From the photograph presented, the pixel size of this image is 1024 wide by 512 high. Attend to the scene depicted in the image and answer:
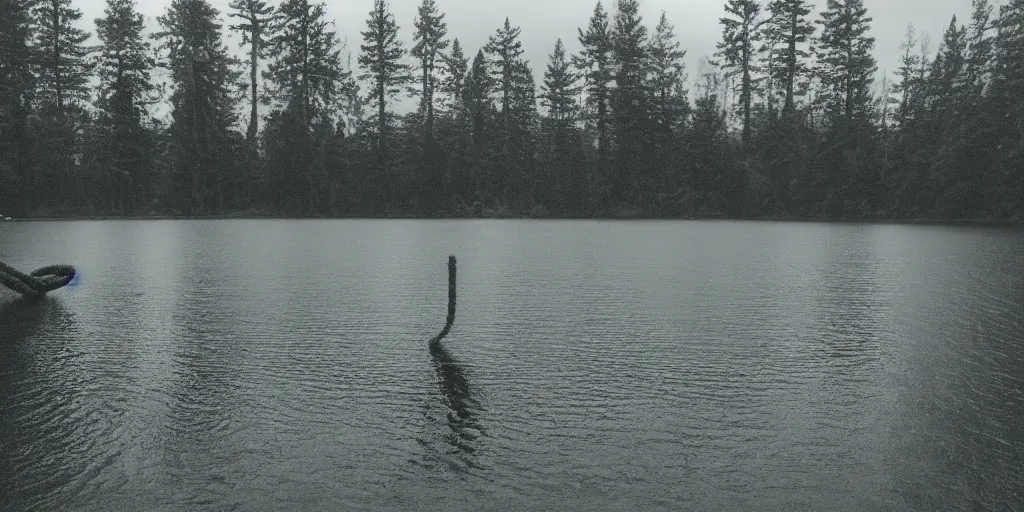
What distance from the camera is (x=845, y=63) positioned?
2788 inches

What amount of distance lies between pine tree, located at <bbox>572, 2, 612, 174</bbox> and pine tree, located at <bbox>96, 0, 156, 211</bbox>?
147 feet

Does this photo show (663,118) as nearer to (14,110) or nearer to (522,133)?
(522,133)

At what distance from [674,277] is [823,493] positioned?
15900 mm

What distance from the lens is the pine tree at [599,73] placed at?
7742cm

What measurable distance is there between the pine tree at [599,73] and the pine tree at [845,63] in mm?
22059

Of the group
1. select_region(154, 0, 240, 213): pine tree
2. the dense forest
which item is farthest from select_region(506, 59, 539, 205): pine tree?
select_region(154, 0, 240, 213): pine tree

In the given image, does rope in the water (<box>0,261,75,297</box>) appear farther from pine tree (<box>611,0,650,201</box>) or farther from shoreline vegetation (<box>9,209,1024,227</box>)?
pine tree (<box>611,0,650,201</box>)

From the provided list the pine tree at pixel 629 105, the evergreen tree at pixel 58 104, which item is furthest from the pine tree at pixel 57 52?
the pine tree at pixel 629 105

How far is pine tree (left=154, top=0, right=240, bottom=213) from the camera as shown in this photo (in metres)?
65.8

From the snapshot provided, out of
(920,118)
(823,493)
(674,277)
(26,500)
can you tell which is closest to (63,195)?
(674,277)

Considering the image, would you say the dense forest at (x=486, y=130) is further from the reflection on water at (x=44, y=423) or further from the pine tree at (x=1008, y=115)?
the reflection on water at (x=44, y=423)

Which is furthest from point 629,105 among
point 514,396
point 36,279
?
point 514,396

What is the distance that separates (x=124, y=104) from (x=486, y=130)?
35.4 m

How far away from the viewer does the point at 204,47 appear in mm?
69438
